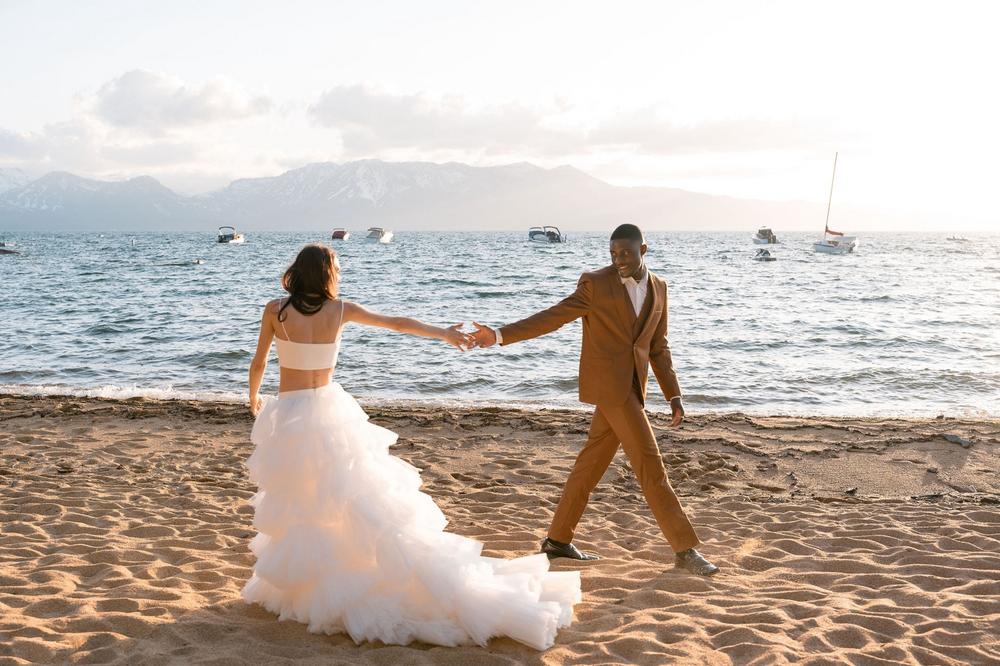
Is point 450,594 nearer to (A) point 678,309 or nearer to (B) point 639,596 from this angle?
(B) point 639,596

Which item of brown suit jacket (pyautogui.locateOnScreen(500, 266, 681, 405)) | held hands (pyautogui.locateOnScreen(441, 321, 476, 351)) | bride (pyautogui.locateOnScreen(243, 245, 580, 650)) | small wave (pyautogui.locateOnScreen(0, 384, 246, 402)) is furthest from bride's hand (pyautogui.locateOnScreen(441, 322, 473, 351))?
small wave (pyautogui.locateOnScreen(0, 384, 246, 402))

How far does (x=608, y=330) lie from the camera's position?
5066 mm

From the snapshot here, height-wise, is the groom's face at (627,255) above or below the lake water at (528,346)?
above

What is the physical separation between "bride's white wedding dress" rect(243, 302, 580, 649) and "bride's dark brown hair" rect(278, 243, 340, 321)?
0.21 m

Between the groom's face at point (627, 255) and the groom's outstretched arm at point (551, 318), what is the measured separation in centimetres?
26

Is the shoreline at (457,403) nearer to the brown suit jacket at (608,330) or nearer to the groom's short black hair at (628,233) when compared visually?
the brown suit jacket at (608,330)

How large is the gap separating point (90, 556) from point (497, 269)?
42741mm

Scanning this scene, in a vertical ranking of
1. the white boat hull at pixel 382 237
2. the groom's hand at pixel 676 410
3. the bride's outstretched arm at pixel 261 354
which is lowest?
the groom's hand at pixel 676 410

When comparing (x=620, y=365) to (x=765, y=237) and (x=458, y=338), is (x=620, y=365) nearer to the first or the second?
(x=458, y=338)

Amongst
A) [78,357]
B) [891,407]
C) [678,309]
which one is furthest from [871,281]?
[78,357]

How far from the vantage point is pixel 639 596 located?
4727 millimetres

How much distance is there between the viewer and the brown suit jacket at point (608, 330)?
5.01 m

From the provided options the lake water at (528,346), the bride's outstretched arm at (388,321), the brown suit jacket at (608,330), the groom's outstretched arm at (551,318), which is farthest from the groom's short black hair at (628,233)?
the lake water at (528,346)

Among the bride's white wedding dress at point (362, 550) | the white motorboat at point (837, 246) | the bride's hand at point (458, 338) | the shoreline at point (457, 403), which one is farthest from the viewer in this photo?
the white motorboat at point (837, 246)
